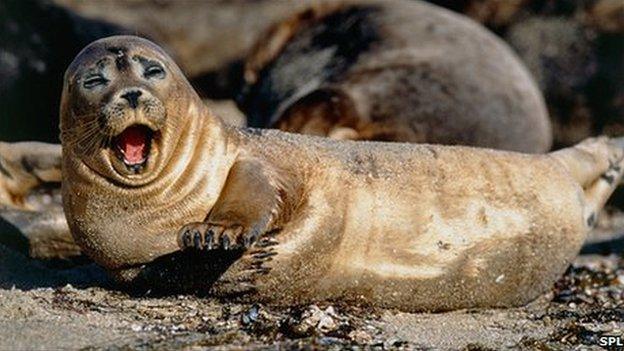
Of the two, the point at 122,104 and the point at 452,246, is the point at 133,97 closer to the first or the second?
the point at 122,104

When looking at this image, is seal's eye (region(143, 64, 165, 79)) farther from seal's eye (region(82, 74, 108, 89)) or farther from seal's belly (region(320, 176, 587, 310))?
seal's belly (region(320, 176, 587, 310))

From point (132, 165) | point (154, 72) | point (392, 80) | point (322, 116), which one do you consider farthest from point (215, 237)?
point (392, 80)

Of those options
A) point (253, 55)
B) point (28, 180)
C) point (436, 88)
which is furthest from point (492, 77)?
point (28, 180)

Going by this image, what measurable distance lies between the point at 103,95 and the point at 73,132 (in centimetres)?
Result: 21

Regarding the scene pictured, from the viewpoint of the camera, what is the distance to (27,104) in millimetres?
7879

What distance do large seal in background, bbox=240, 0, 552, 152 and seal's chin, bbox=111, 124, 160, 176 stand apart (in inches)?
97.0

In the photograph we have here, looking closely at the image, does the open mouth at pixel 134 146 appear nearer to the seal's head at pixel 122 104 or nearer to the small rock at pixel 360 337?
the seal's head at pixel 122 104

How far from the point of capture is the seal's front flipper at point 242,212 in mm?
4129

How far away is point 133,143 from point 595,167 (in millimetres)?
2267

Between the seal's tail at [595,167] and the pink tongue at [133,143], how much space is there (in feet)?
6.42

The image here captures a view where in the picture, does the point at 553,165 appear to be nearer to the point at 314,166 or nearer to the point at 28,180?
the point at 314,166

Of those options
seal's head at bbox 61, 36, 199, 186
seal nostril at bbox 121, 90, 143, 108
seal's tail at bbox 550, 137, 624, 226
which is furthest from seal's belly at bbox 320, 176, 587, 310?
seal nostril at bbox 121, 90, 143, 108

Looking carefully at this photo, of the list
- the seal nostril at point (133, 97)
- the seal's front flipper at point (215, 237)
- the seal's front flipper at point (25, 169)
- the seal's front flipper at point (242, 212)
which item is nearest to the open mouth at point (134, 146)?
the seal nostril at point (133, 97)

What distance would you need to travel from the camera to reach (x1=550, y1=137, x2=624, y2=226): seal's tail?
18.7 ft
